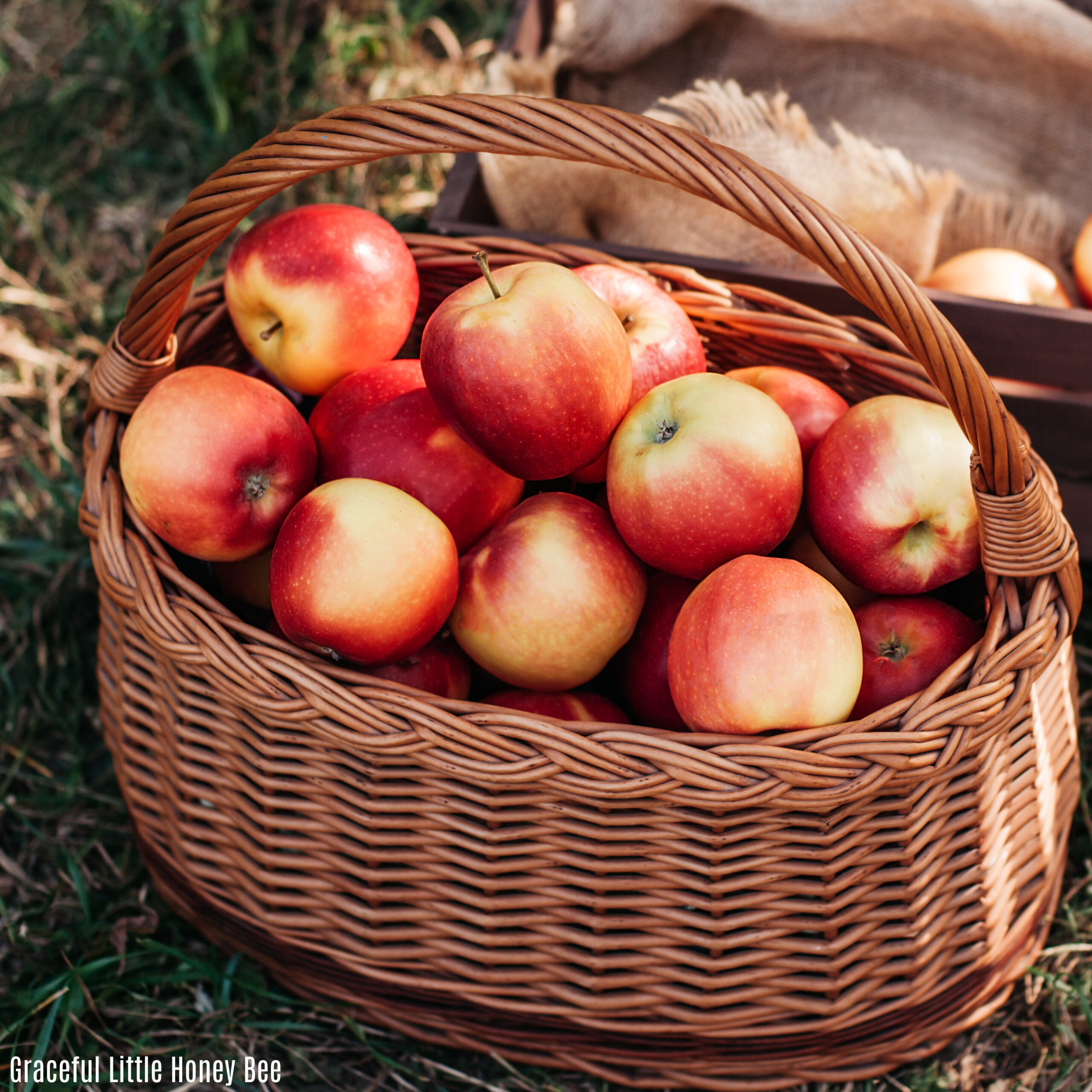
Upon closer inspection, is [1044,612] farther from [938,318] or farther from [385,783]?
[385,783]

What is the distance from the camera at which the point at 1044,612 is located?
889 millimetres

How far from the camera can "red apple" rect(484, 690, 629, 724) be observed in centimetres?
95

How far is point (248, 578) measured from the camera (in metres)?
1.09

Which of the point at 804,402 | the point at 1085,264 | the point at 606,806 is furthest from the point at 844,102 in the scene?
the point at 606,806

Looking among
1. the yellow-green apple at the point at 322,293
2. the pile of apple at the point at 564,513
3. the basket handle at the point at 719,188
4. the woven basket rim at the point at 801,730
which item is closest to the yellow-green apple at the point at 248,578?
the pile of apple at the point at 564,513

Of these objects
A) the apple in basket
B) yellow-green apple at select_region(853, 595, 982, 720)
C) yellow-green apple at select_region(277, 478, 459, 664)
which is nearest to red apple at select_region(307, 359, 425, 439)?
the apple in basket

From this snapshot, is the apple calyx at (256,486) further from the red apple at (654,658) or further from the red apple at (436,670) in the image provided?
the red apple at (654,658)

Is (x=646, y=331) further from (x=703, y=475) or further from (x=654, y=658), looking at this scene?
(x=654, y=658)

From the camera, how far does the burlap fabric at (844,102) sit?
153 centimetres

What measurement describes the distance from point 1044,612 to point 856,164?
2.84ft

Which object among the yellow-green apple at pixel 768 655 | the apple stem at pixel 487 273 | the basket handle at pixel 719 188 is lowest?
the yellow-green apple at pixel 768 655

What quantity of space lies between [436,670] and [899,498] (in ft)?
1.61

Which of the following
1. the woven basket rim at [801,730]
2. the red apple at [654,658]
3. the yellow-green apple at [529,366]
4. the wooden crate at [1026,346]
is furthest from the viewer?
the wooden crate at [1026,346]

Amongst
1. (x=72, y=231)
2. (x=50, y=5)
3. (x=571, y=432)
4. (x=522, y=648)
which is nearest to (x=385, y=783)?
(x=522, y=648)
